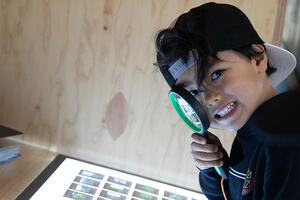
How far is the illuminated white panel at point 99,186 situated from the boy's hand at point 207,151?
0.42m

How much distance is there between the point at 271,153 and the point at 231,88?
0.17 meters

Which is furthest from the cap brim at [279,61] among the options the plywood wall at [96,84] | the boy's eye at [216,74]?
the plywood wall at [96,84]

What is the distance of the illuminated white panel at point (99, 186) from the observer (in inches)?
41.8

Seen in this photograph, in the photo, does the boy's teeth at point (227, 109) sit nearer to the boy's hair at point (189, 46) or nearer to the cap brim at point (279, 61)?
the boy's hair at point (189, 46)

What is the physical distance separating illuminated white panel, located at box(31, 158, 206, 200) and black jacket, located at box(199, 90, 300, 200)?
53 cm

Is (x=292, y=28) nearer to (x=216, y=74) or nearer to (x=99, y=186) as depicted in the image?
(x=216, y=74)

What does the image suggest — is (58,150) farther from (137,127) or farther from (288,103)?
(288,103)

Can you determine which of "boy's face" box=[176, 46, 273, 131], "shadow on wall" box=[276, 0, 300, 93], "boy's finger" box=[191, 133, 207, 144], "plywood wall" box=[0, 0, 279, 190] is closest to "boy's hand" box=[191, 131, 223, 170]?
"boy's finger" box=[191, 133, 207, 144]

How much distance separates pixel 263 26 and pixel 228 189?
68 cm

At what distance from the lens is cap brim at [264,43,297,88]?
72cm

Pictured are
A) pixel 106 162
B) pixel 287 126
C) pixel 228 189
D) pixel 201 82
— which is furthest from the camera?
pixel 106 162

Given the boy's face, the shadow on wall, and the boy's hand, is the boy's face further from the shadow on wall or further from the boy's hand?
the shadow on wall

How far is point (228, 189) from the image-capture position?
0.79 metres

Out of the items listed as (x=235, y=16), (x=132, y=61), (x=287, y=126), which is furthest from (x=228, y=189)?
(x=132, y=61)
